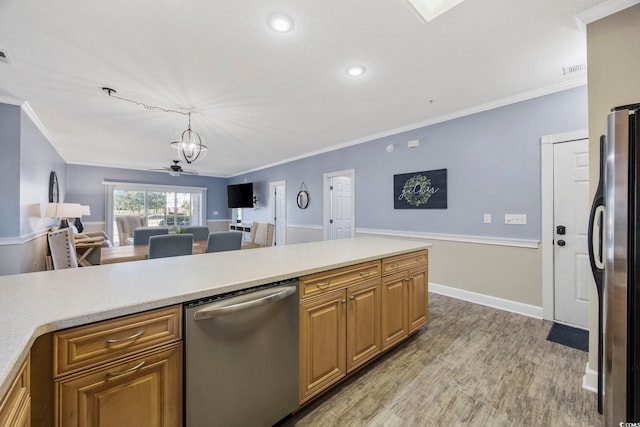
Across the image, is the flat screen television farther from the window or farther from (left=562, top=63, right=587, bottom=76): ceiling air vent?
(left=562, top=63, right=587, bottom=76): ceiling air vent

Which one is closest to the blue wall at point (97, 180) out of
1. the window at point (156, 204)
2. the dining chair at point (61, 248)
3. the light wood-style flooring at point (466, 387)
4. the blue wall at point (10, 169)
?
the window at point (156, 204)

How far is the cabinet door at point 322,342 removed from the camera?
1.48 m

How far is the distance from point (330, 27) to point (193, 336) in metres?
2.11

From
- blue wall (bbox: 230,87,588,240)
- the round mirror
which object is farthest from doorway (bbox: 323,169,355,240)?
blue wall (bbox: 230,87,588,240)

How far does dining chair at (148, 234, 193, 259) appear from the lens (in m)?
2.62

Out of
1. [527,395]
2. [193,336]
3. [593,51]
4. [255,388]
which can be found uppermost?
[593,51]

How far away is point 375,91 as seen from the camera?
→ 2869mm

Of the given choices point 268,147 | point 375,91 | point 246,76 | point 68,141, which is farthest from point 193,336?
point 68,141

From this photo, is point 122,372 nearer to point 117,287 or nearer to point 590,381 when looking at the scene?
point 117,287

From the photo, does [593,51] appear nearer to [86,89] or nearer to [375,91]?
[375,91]

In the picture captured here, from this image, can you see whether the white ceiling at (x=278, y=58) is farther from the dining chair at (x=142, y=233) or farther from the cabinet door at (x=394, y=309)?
the cabinet door at (x=394, y=309)

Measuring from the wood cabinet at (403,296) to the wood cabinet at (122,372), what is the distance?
145 cm

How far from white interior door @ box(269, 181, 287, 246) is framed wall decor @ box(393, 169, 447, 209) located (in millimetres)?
3446

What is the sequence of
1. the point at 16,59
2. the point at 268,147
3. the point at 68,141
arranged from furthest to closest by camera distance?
1. the point at 268,147
2. the point at 68,141
3. the point at 16,59
